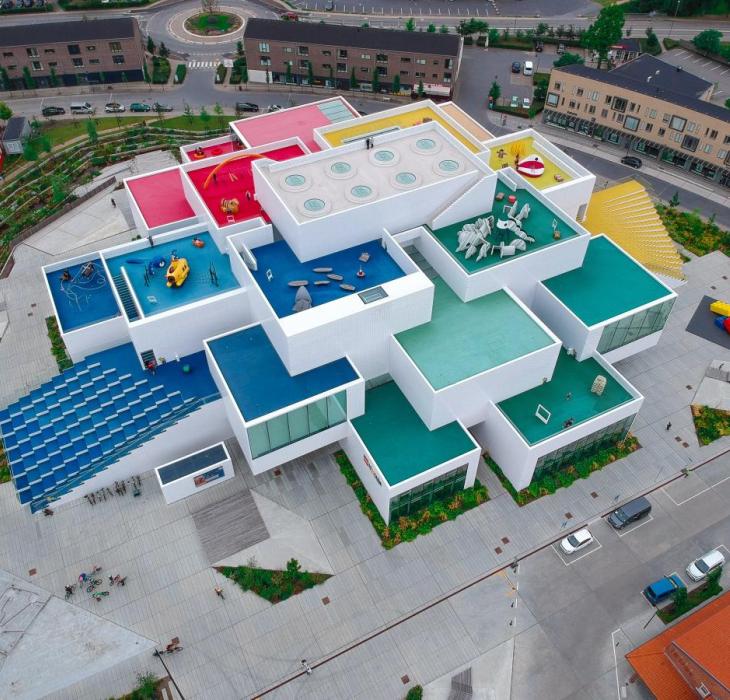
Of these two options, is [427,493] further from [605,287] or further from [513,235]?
[605,287]

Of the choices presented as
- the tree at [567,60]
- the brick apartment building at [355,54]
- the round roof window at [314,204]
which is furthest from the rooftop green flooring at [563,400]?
the tree at [567,60]

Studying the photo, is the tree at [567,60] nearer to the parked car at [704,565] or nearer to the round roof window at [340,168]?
the round roof window at [340,168]

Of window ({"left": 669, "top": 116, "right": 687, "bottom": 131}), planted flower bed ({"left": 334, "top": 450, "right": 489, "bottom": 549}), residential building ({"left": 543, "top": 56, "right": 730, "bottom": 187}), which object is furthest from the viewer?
window ({"left": 669, "top": 116, "right": 687, "bottom": 131})

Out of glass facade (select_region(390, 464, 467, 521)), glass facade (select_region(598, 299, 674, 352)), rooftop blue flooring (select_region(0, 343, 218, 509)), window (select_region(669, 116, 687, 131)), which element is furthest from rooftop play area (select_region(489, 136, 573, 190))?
rooftop blue flooring (select_region(0, 343, 218, 509))

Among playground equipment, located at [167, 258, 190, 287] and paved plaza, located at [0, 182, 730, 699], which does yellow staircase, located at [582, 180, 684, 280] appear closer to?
paved plaza, located at [0, 182, 730, 699]

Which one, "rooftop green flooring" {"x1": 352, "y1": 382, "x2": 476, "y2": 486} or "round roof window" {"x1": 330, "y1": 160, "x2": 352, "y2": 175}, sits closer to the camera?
"rooftop green flooring" {"x1": 352, "y1": 382, "x2": 476, "y2": 486}

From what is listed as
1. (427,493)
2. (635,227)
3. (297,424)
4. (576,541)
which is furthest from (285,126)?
(576,541)

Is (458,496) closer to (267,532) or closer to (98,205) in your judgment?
(267,532)
